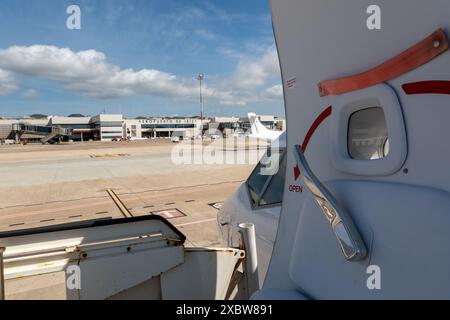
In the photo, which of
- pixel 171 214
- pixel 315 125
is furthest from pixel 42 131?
pixel 315 125

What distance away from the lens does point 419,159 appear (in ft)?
3.72

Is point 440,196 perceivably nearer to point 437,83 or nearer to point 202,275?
point 437,83

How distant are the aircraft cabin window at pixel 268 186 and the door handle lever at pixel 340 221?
1761mm

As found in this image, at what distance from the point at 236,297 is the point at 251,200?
136cm

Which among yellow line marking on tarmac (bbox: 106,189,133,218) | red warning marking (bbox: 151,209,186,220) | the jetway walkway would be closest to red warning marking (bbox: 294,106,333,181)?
red warning marking (bbox: 151,209,186,220)

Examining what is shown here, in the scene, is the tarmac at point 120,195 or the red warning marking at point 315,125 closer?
the red warning marking at point 315,125

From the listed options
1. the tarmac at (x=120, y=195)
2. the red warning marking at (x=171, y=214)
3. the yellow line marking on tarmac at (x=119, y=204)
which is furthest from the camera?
the yellow line marking on tarmac at (x=119, y=204)

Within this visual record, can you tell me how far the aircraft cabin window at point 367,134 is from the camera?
146 cm

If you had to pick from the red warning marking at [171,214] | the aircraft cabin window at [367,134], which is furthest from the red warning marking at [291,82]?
the red warning marking at [171,214]

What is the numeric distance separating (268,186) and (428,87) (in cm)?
247

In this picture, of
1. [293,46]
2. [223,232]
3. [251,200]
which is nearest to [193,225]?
[223,232]

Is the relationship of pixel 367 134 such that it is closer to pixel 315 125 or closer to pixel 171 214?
pixel 315 125

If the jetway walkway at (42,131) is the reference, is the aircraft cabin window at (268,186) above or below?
below

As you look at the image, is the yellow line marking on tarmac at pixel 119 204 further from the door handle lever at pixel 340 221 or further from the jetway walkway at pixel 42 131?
the jetway walkway at pixel 42 131
